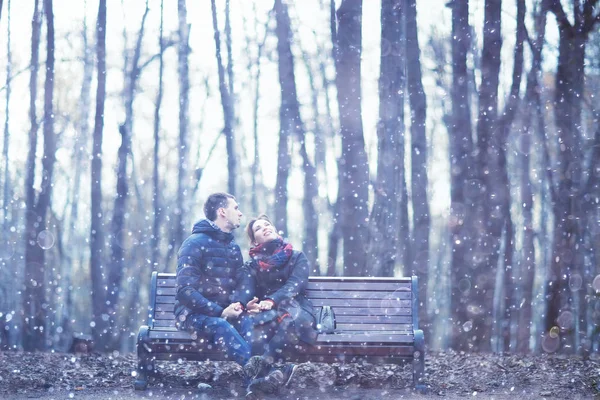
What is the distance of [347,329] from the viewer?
7.03 m

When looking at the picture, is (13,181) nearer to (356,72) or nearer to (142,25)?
(142,25)

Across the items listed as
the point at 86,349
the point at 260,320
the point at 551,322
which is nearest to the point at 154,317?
the point at 260,320

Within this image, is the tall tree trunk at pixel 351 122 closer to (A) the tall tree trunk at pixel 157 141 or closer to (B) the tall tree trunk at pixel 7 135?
(A) the tall tree trunk at pixel 157 141

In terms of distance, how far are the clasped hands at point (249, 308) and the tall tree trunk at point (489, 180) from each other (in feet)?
15.3

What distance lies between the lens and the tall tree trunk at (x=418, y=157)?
1097 centimetres

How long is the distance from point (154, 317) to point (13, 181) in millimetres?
15979

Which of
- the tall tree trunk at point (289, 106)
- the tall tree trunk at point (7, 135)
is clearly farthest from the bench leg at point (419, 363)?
the tall tree trunk at point (7, 135)

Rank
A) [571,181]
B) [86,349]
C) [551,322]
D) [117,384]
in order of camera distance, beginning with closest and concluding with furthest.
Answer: [117,384] → [86,349] → [551,322] → [571,181]

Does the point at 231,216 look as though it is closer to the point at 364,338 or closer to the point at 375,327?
the point at 364,338

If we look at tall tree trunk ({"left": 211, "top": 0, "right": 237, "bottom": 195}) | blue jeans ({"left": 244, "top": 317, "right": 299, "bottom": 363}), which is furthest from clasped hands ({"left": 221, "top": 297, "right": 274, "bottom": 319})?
tall tree trunk ({"left": 211, "top": 0, "right": 237, "bottom": 195})

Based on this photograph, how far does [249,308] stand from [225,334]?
0.40 meters

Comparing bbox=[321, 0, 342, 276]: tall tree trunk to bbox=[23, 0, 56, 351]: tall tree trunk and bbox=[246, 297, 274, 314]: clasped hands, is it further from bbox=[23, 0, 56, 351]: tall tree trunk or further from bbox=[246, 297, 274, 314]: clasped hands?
bbox=[23, 0, 56, 351]: tall tree trunk

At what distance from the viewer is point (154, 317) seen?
697 centimetres

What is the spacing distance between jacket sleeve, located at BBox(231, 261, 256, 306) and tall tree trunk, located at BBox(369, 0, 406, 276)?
324 cm
